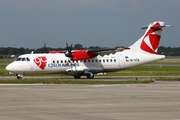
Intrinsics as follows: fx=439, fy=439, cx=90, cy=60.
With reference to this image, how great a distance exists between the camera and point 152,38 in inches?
1812

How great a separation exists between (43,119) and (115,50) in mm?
29691

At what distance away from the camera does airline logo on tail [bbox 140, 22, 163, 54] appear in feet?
151

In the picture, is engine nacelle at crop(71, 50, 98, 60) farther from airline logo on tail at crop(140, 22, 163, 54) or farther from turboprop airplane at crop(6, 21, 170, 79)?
airline logo on tail at crop(140, 22, 163, 54)

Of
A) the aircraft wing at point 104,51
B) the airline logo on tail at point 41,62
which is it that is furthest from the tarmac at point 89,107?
the aircraft wing at point 104,51

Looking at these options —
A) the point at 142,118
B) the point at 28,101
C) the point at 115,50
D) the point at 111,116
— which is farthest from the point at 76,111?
the point at 115,50

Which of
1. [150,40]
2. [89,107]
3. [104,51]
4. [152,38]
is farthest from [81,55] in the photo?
[89,107]

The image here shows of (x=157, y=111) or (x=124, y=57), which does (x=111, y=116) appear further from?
(x=124, y=57)

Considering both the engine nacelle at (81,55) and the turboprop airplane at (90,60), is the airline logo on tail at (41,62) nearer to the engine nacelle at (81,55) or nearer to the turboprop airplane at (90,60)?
the turboprop airplane at (90,60)

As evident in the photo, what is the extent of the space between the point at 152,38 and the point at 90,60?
7.05m

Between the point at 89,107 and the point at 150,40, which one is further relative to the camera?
the point at 150,40

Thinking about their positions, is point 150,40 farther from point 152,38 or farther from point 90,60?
point 90,60

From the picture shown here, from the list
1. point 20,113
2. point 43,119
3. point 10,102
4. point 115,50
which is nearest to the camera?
point 43,119

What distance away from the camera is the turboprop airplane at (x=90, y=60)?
42.3 meters

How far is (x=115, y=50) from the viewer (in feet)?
141
